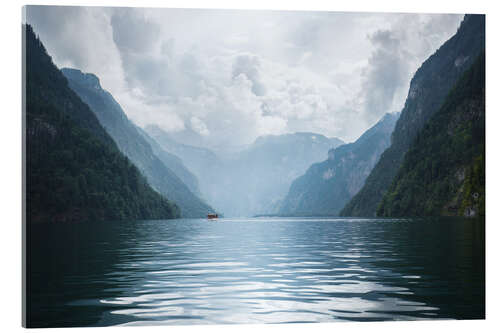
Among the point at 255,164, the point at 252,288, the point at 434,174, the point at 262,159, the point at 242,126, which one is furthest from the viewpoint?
the point at 434,174

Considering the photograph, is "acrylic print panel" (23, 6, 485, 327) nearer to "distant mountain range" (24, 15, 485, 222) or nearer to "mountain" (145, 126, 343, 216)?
"mountain" (145, 126, 343, 216)

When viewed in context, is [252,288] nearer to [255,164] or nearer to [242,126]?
[242,126]

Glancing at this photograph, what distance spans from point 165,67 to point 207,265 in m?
8.41

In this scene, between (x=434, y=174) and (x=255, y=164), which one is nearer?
(x=255, y=164)

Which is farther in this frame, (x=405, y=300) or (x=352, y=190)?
(x=352, y=190)

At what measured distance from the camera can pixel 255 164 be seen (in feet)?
139

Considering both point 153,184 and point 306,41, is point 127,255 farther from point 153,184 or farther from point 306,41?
point 153,184

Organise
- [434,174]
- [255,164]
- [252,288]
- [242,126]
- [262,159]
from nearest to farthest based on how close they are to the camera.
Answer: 1. [252,288]
2. [242,126]
3. [262,159]
4. [255,164]
5. [434,174]

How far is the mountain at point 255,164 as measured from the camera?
1117 inches

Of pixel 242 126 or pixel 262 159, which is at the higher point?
pixel 242 126

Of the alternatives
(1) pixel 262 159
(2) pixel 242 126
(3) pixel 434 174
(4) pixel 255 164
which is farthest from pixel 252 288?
(3) pixel 434 174

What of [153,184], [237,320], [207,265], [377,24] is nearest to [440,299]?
[237,320]

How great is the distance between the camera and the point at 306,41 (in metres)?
20.0

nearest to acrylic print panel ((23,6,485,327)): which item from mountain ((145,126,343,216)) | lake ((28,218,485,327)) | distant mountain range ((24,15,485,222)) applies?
lake ((28,218,485,327))
